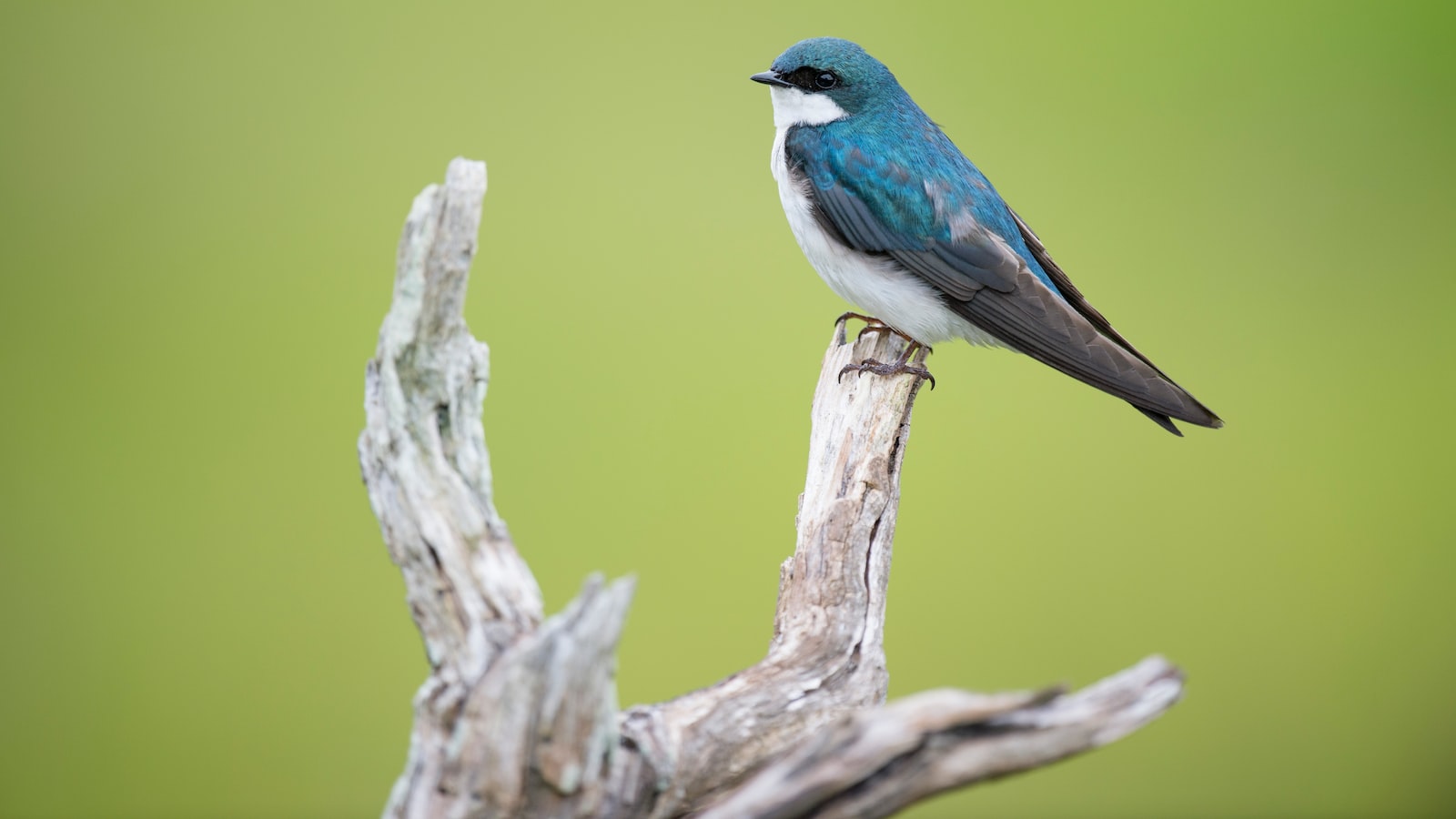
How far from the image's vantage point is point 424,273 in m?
1.63

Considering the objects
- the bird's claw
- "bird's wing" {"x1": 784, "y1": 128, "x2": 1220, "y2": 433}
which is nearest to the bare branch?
the bird's claw

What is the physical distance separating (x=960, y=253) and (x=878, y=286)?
0.68ft

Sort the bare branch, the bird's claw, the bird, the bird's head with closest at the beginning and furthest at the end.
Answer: the bare branch, the bird's claw, the bird, the bird's head

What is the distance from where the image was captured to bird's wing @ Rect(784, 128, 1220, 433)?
267 centimetres

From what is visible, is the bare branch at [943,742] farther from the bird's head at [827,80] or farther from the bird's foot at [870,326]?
the bird's head at [827,80]

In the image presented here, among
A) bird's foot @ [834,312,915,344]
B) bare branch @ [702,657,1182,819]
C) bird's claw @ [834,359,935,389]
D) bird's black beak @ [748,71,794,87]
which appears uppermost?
bird's black beak @ [748,71,794,87]

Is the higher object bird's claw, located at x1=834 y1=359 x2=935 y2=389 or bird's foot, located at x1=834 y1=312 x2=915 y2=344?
bird's foot, located at x1=834 y1=312 x2=915 y2=344

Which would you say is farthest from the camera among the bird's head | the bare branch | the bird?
the bird's head

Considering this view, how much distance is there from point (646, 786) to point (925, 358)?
1.54m

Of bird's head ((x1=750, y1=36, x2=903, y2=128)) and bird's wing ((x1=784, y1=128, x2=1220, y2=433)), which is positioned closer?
bird's wing ((x1=784, y1=128, x2=1220, y2=433))

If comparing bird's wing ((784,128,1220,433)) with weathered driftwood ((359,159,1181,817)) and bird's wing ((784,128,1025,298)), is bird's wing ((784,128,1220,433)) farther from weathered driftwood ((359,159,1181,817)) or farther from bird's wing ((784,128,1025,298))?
weathered driftwood ((359,159,1181,817))

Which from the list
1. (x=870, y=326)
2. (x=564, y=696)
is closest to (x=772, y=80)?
(x=870, y=326)

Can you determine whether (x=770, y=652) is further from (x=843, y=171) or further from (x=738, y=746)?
(x=843, y=171)

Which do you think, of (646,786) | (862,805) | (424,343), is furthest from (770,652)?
(424,343)
